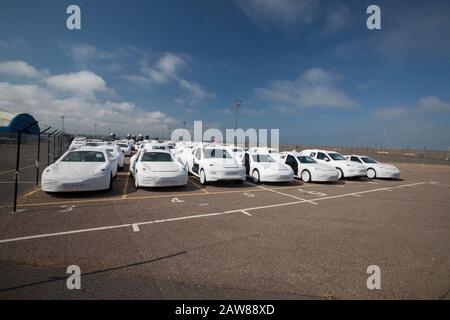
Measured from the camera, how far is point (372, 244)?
14.3 feet

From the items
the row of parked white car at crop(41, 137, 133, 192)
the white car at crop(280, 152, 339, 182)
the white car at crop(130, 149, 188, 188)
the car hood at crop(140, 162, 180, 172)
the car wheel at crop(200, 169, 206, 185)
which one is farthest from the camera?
the white car at crop(280, 152, 339, 182)

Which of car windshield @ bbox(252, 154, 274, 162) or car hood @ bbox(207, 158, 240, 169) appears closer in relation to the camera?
car hood @ bbox(207, 158, 240, 169)

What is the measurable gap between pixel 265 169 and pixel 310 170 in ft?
8.31

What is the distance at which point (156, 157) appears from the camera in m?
9.50

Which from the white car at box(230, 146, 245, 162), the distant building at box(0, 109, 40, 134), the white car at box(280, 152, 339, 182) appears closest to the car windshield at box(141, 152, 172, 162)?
the white car at box(230, 146, 245, 162)

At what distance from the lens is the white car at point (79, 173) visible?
6.70m

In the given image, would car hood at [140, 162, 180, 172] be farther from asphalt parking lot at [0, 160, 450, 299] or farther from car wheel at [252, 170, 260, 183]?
car wheel at [252, 170, 260, 183]

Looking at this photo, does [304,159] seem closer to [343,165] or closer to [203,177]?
[343,165]

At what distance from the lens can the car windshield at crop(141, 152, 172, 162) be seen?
9.31 m

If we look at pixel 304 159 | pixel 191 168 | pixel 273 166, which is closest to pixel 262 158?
pixel 273 166

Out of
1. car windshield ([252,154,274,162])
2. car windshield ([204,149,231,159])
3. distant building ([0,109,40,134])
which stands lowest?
car windshield ([252,154,274,162])

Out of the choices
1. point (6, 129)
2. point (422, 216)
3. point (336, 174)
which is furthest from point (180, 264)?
point (6, 129)

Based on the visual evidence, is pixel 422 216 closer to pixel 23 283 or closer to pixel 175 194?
pixel 175 194

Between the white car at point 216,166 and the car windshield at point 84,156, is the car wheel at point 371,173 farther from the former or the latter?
the car windshield at point 84,156
